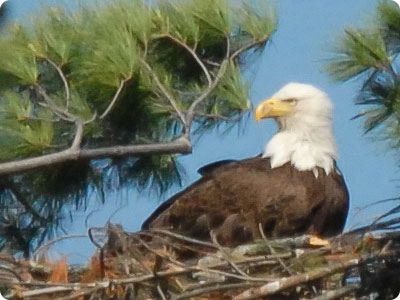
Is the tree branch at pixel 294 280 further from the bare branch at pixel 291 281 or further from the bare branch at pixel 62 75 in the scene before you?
the bare branch at pixel 62 75

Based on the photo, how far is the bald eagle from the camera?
4750 millimetres

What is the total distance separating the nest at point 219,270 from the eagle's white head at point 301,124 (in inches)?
23.8

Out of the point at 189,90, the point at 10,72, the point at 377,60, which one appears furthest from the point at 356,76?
the point at 10,72

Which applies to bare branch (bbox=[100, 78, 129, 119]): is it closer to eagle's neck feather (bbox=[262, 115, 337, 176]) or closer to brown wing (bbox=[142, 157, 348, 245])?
brown wing (bbox=[142, 157, 348, 245])

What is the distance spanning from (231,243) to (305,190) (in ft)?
→ 0.93

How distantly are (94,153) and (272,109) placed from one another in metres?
Result: 0.94

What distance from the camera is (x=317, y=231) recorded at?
474cm

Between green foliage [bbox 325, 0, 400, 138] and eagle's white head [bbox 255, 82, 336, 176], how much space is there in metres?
0.67

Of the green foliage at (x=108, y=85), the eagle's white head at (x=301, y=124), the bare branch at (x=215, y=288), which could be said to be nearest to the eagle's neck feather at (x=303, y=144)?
the eagle's white head at (x=301, y=124)

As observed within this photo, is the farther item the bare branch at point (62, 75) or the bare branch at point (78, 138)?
the bare branch at point (62, 75)

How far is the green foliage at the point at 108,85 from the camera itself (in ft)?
14.4

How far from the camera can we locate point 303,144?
5.12 m

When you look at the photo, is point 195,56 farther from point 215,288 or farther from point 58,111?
point 215,288

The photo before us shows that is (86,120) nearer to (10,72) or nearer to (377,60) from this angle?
(10,72)
